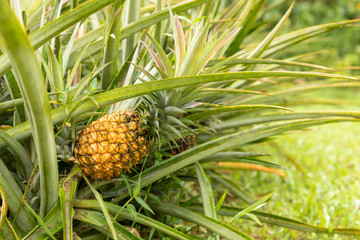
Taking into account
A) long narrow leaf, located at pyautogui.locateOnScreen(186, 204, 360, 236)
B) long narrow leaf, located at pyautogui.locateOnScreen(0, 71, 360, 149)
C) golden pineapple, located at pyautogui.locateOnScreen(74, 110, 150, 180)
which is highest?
long narrow leaf, located at pyautogui.locateOnScreen(0, 71, 360, 149)

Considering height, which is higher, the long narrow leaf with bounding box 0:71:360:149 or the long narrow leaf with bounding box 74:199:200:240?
the long narrow leaf with bounding box 0:71:360:149

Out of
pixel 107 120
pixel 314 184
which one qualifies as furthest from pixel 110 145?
pixel 314 184

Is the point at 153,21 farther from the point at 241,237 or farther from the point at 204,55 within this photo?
the point at 241,237

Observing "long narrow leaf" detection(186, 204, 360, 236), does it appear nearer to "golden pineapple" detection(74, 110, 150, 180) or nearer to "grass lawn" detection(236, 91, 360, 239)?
"grass lawn" detection(236, 91, 360, 239)

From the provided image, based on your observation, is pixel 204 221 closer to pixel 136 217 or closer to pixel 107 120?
pixel 136 217

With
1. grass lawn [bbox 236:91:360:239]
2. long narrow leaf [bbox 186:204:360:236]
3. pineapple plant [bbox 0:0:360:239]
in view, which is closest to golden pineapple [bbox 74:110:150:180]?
pineapple plant [bbox 0:0:360:239]

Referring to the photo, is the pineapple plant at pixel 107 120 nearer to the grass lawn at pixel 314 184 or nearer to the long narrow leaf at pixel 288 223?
the long narrow leaf at pixel 288 223

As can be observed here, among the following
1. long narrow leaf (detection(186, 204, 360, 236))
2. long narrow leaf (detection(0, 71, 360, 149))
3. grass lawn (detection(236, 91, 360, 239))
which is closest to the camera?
long narrow leaf (detection(0, 71, 360, 149))
